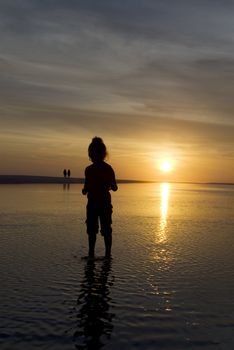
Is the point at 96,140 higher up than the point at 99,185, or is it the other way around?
the point at 96,140

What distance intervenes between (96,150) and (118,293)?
3.37 metres

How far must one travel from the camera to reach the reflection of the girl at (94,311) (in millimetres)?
4074

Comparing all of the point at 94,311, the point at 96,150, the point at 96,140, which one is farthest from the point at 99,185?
the point at 94,311

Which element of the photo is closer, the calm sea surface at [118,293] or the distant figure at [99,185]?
the calm sea surface at [118,293]

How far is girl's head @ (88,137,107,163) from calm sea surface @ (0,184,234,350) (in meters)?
1.80

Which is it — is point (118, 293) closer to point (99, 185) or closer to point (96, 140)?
point (99, 185)

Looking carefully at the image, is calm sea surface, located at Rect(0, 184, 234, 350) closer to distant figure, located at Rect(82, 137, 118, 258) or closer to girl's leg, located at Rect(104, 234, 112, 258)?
girl's leg, located at Rect(104, 234, 112, 258)

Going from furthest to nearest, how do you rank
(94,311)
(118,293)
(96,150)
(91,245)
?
(96,150)
(91,245)
(118,293)
(94,311)

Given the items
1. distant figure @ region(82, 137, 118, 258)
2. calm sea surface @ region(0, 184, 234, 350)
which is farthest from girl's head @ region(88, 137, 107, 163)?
calm sea surface @ region(0, 184, 234, 350)

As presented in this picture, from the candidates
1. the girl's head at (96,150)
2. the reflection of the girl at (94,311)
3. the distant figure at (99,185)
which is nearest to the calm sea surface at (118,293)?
the reflection of the girl at (94,311)

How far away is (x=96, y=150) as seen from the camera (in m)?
8.34

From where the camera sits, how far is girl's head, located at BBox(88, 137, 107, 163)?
834 centimetres

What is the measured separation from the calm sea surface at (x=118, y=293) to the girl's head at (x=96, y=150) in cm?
180

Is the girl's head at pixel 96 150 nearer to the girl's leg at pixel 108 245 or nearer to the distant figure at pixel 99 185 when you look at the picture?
the distant figure at pixel 99 185
